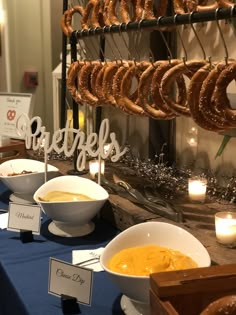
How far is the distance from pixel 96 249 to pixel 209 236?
0.36 metres

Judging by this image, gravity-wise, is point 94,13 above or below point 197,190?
above

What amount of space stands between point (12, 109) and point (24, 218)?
112 cm

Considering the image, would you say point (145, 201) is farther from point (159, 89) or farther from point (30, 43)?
point (30, 43)

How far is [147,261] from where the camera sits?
43.1 inches

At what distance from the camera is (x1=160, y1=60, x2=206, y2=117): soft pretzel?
1361mm

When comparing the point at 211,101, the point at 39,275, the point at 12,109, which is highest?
the point at 211,101

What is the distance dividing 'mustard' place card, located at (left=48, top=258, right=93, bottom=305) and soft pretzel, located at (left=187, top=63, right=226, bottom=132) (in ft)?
1.89

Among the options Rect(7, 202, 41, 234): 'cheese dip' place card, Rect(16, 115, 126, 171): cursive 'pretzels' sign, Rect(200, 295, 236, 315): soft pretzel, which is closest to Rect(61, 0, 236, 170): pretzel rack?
Rect(16, 115, 126, 171): cursive 'pretzels' sign

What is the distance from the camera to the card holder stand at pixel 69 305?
1.09m

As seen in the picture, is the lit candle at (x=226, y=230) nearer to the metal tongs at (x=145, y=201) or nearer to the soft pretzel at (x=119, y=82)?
the metal tongs at (x=145, y=201)

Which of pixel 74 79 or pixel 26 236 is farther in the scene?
pixel 74 79

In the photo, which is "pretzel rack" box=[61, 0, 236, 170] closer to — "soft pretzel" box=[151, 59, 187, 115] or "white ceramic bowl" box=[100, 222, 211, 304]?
"soft pretzel" box=[151, 59, 187, 115]

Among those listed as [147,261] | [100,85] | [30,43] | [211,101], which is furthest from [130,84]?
[30,43]

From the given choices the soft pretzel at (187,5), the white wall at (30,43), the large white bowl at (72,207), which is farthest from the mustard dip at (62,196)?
the white wall at (30,43)
